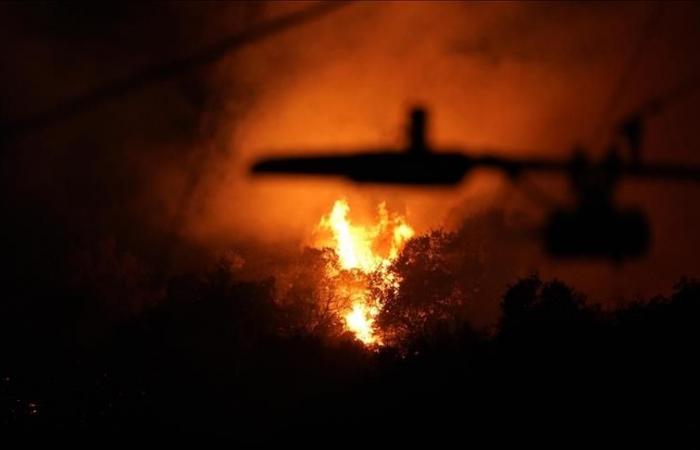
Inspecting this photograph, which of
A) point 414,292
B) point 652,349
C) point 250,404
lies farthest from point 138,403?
point 652,349

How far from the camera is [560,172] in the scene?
525cm

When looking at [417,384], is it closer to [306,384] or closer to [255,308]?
[306,384]

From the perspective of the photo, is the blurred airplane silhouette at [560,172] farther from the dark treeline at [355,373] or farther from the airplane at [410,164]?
the dark treeline at [355,373]

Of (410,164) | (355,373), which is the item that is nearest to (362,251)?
(355,373)

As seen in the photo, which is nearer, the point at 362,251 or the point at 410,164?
the point at 410,164

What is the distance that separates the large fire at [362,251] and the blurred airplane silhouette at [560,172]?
1994 inches

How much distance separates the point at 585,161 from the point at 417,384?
98.8 ft

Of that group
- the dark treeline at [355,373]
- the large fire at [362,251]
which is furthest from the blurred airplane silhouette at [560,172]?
the large fire at [362,251]

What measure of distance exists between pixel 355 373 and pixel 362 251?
2025 centimetres

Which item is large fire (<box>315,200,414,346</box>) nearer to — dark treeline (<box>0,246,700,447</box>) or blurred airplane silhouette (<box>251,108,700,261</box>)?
dark treeline (<box>0,246,700,447</box>)

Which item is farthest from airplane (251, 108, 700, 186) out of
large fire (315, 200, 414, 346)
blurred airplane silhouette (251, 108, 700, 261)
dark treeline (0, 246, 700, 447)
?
large fire (315, 200, 414, 346)

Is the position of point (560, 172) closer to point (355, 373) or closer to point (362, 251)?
point (355, 373)

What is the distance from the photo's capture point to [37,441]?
144 ft

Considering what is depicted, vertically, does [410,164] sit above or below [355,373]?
below
